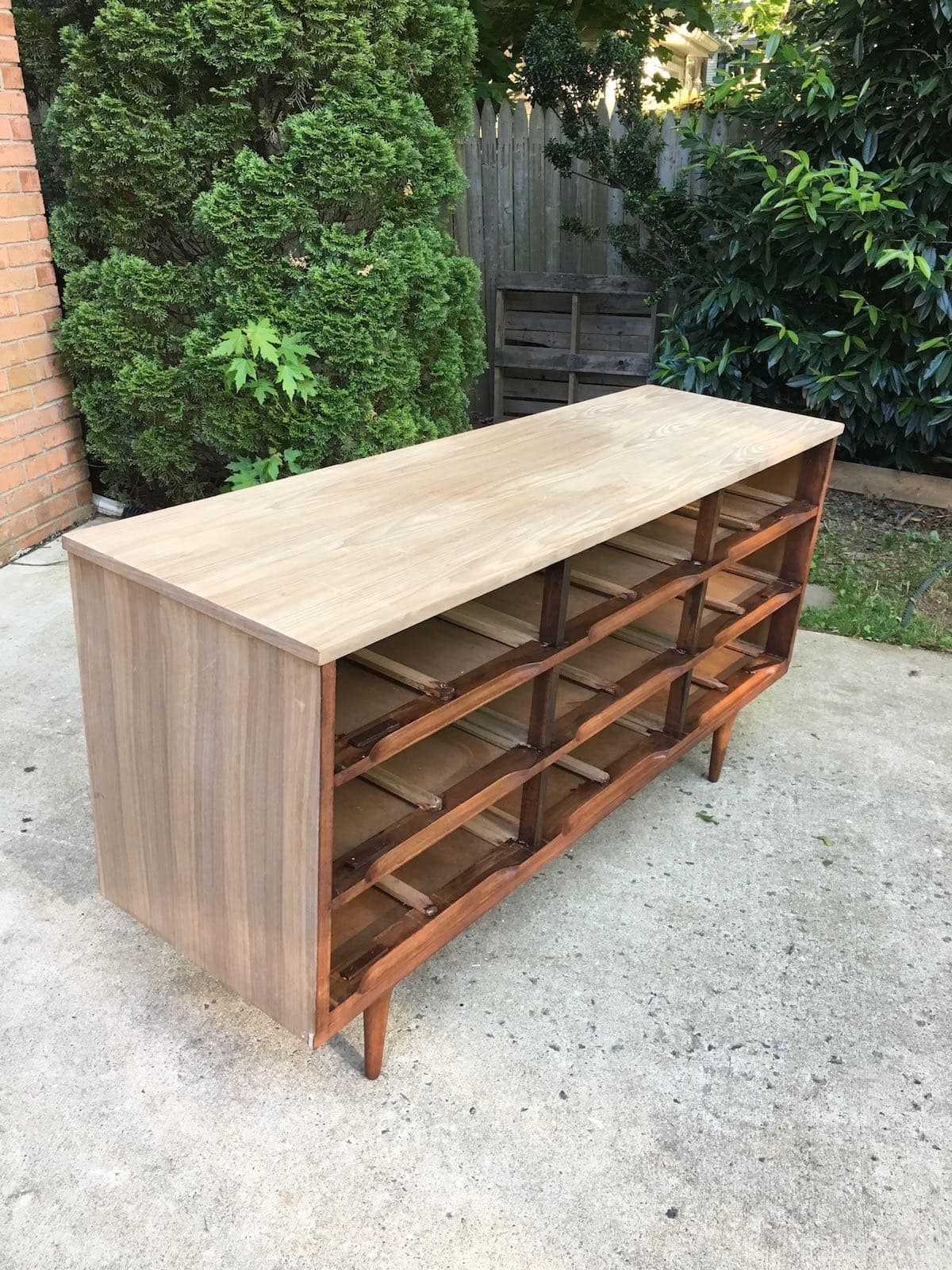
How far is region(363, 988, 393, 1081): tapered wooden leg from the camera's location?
5.22 ft

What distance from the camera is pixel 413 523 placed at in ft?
5.28

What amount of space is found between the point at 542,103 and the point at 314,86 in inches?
70.5

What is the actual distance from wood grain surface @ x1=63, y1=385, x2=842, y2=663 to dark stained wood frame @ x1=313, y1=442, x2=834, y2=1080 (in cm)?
10

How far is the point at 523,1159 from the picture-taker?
1556mm

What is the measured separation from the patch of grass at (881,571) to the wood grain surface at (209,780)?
99.9 inches

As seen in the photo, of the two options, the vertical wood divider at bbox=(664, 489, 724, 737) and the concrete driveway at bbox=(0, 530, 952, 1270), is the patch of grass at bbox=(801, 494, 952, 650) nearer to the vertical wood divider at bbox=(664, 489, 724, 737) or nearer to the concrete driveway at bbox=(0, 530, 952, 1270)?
the concrete driveway at bbox=(0, 530, 952, 1270)

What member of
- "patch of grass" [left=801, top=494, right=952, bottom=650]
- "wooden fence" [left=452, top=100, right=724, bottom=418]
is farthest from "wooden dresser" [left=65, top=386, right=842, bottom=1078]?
"wooden fence" [left=452, top=100, right=724, bottom=418]

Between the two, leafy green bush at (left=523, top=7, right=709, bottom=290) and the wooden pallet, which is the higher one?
leafy green bush at (left=523, top=7, right=709, bottom=290)

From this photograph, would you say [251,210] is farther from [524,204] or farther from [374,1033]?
[374,1033]

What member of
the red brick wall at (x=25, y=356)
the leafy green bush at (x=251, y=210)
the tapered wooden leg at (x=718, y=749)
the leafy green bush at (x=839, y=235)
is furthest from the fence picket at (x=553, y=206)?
the tapered wooden leg at (x=718, y=749)

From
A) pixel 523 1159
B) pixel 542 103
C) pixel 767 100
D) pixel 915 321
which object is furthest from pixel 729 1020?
pixel 542 103

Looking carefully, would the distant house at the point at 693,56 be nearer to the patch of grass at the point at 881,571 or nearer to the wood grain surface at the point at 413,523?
the patch of grass at the point at 881,571

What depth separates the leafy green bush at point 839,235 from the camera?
379 cm

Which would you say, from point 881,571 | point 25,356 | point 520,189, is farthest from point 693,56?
point 25,356
